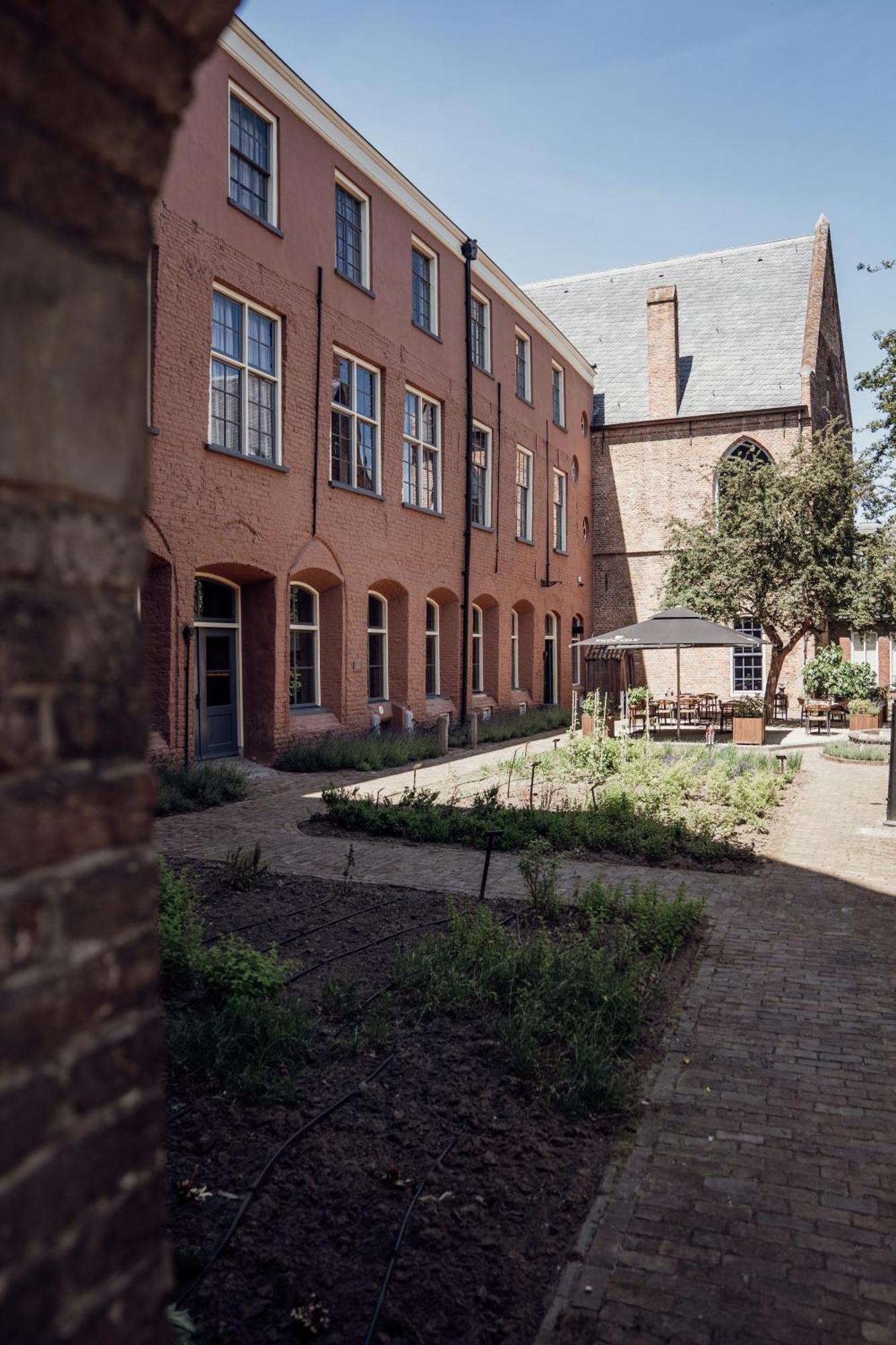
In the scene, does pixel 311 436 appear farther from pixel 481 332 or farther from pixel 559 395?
pixel 559 395

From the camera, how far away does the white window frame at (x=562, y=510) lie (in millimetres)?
26938

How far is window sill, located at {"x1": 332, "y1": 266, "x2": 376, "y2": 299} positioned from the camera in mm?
16141

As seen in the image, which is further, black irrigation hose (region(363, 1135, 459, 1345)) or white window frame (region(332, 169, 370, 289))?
white window frame (region(332, 169, 370, 289))

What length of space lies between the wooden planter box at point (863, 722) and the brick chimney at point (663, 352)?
12.1 metres

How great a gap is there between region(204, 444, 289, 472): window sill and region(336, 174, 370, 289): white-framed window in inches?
165

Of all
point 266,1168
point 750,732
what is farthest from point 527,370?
point 266,1168

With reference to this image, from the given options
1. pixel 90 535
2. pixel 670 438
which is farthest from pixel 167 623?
pixel 670 438

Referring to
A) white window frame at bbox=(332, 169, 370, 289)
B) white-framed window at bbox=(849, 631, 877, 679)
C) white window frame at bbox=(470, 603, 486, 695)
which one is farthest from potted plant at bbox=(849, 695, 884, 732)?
white-framed window at bbox=(849, 631, 877, 679)

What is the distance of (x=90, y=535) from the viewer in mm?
1291

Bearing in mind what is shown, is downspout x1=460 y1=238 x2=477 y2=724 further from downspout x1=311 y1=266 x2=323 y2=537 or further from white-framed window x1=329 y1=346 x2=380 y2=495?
downspout x1=311 y1=266 x2=323 y2=537

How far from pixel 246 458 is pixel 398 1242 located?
39.3 ft

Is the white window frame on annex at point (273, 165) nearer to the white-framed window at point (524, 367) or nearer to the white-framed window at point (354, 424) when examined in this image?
the white-framed window at point (354, 424)

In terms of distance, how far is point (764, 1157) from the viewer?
141 inches

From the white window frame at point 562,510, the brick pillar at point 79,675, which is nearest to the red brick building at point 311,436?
the white window frame at point 562,510
